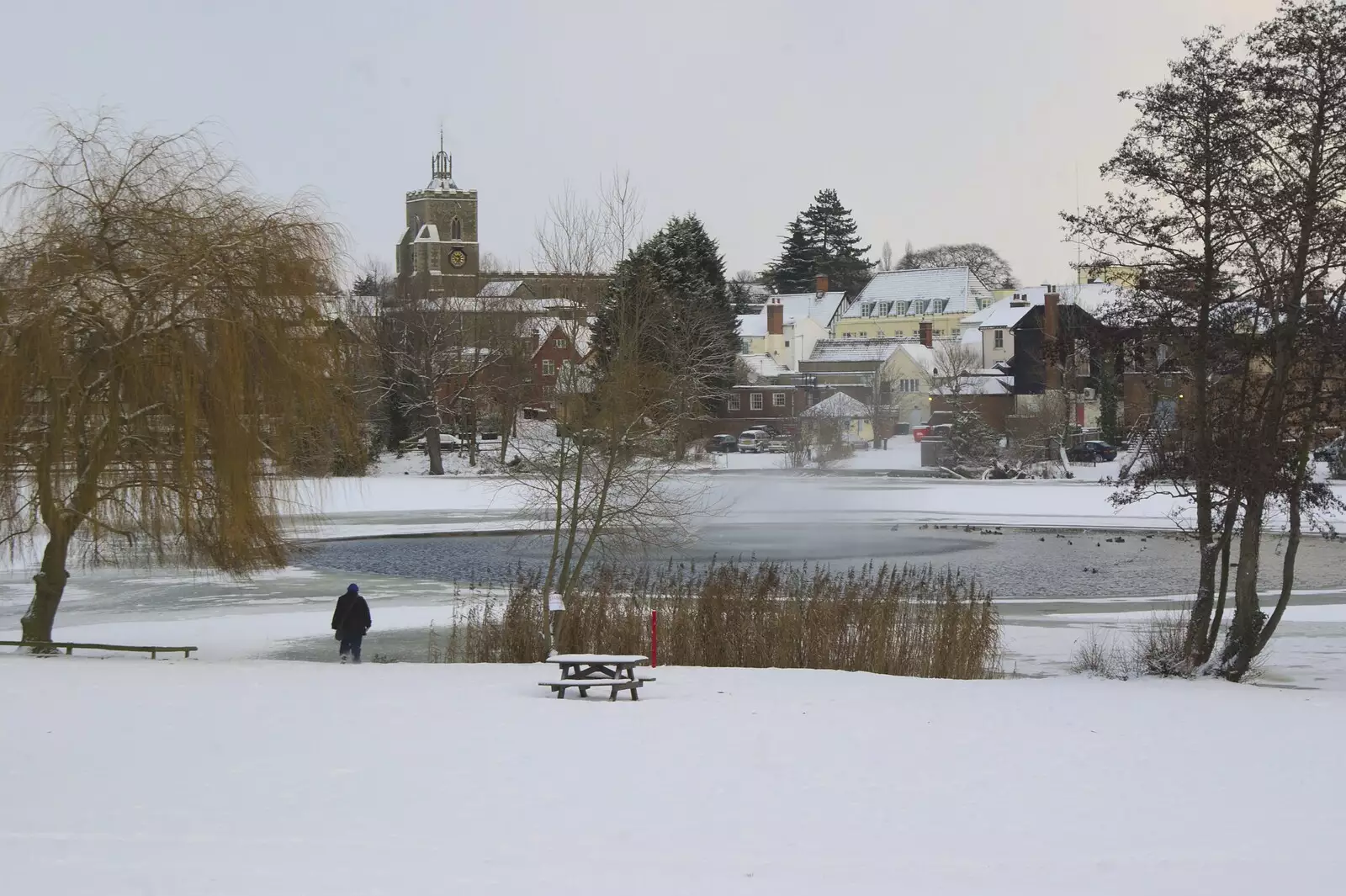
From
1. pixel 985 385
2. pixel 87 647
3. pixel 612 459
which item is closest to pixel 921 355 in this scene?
pixel 985 385

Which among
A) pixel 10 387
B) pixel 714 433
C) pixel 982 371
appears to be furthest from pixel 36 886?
pixel 982 371

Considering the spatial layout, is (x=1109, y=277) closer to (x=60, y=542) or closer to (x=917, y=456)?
(x=60, y=542)

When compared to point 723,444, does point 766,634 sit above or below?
below

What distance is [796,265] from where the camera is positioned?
139500 millimetres

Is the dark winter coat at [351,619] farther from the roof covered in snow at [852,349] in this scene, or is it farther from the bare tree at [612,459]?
the roof covered in snow at [852,349]

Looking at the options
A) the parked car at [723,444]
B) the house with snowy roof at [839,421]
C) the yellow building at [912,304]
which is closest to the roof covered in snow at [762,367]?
the house with snowy roof at [839,421]

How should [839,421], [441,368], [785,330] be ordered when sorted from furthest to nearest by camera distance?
[785,330], [839,421], [441,368]

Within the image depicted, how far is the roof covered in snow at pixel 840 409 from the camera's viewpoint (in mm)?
86188

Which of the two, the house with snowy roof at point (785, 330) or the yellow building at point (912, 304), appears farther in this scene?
the yellow building at point (912, 304)

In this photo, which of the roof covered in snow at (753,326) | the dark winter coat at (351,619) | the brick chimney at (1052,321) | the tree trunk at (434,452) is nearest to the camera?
the dark winter coat at (351,619)

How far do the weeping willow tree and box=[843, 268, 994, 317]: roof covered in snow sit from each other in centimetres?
10992

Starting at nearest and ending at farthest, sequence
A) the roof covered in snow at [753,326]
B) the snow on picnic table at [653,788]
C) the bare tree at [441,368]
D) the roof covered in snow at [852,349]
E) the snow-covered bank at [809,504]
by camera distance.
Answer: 1. the snow on picnic table at [653,788]
2. the snow-covered bank at [809,504]
3. the bare tree at [441,368]
4. the roof covered in snow at [852,349]
5. the roof covered in snow at [753,326]

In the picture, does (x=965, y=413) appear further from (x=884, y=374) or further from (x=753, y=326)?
(x=753, y=326)

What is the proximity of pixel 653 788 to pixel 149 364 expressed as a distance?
36.1 feet
